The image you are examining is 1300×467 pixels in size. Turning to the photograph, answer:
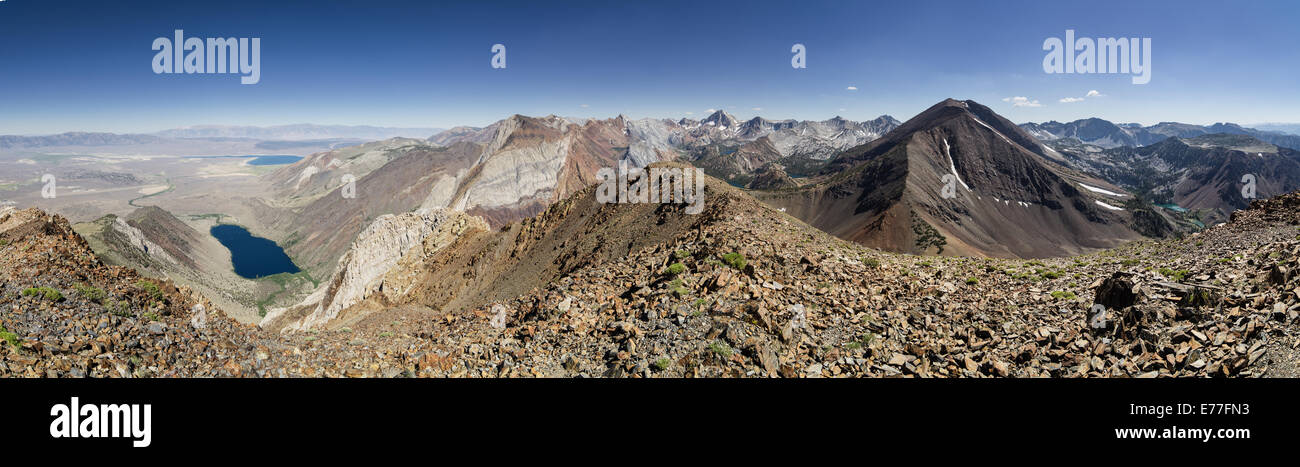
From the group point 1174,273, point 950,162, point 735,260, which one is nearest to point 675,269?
point 735,260

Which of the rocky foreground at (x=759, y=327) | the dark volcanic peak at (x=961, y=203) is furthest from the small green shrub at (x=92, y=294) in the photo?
the dark volcanic peak at (x=961, y=203)

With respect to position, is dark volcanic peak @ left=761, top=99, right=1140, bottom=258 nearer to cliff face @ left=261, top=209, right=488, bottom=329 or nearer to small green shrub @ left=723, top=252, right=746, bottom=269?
cliff face @ left=261, top=209, right=488, bottom=329

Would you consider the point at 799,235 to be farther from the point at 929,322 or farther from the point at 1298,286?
the point at 1298,286

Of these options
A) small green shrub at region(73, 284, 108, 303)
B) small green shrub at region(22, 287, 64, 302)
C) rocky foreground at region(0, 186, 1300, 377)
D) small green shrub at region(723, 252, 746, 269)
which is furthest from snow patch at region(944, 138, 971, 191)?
small green shrub at region(22, 287, 64, 302)

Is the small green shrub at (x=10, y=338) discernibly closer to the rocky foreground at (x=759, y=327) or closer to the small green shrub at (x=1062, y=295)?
the rocky foreground at (x=759, y=327)

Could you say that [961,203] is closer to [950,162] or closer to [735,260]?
[950,162]

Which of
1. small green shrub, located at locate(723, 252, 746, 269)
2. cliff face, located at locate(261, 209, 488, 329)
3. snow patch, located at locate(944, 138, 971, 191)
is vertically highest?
snow patch, located at locate(944, 138, 971, 191)
